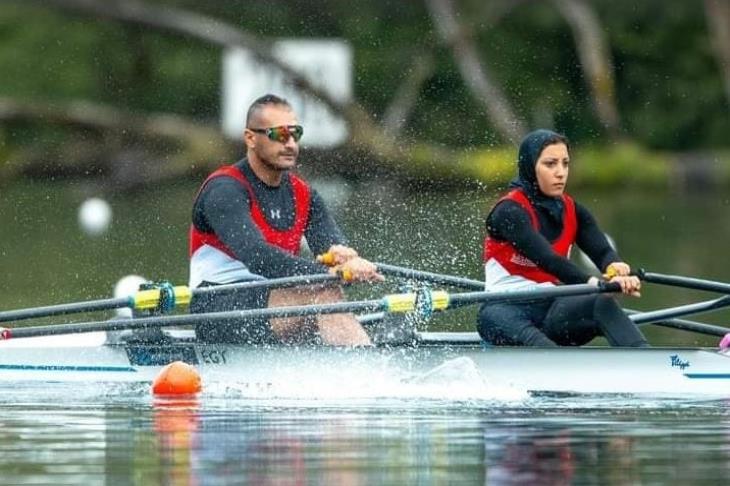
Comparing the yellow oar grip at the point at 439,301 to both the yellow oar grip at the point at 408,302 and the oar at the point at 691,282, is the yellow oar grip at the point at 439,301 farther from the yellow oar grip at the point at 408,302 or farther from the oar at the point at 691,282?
the oar at the point at 691,282

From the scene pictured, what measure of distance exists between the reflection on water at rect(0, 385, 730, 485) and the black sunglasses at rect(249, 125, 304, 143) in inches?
72.0

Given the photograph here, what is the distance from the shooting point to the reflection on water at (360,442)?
A: 932 cm

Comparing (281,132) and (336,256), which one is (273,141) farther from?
(336,256)

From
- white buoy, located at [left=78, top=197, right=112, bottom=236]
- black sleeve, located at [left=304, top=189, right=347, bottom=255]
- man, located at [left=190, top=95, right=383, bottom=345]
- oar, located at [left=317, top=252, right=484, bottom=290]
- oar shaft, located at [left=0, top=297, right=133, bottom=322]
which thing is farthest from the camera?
white buoy, located at [left=78, top=197, right=112, bottom=236]

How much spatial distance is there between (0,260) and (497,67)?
2808cm

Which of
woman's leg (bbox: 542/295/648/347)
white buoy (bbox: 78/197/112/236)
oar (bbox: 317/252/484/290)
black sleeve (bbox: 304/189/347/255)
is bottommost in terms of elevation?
woman's leg (bbox: 542/295/648/347)

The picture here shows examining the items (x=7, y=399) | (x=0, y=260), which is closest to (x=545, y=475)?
(x=7, y=399)

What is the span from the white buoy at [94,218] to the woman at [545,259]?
1700 cm

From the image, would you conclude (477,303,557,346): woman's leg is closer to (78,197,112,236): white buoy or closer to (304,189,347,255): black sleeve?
(304,189,347,255): black sleeve

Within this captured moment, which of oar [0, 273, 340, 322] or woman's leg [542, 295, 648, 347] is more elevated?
oar [0, 273, 340, 322]

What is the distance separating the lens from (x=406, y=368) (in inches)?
502

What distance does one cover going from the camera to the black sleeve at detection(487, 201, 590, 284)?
42.5 ft

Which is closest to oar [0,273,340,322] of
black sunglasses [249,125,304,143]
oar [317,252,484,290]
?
black sunglasses [249,125,304,143]

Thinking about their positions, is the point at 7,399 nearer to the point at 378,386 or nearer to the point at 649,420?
the point at 378,386
